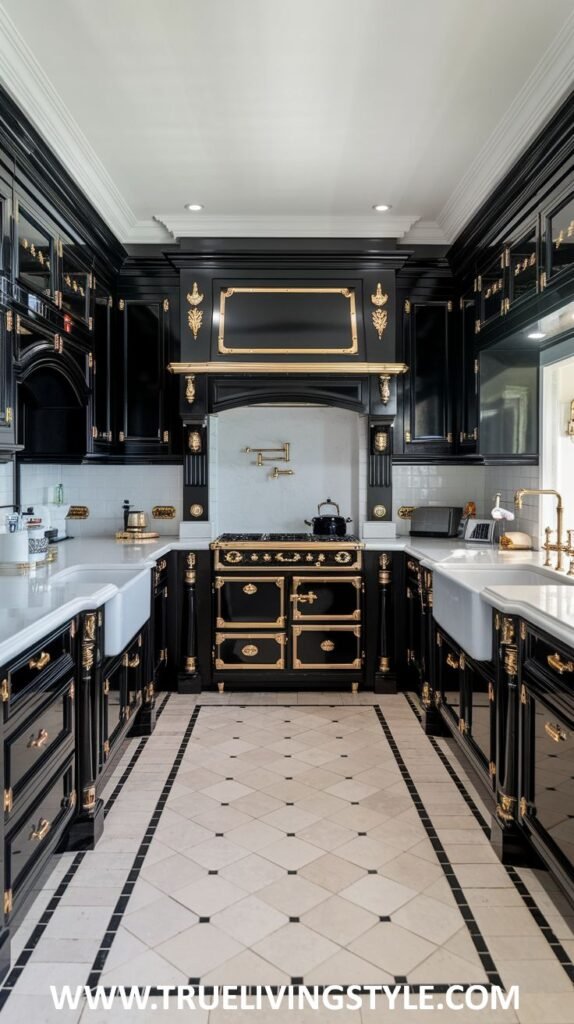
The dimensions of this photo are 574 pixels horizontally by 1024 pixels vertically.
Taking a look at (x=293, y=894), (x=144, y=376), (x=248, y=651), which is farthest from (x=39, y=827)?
(x=144, y=376)

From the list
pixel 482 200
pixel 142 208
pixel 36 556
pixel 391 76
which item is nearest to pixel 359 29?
pixel 391 76

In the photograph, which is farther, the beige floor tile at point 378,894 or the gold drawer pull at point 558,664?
the beige floor tile at point 378,894

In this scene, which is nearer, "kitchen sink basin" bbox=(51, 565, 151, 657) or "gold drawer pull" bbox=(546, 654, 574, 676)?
"gold drawer pull" bbox=(546, 654, 574, 676)

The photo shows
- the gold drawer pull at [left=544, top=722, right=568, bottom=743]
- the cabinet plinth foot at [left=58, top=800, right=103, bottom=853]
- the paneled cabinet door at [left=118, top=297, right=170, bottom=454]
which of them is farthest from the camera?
the paneled cabinet door at [left=118, top=297, right=170, bottom=454]

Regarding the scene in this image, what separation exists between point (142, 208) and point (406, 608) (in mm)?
2786

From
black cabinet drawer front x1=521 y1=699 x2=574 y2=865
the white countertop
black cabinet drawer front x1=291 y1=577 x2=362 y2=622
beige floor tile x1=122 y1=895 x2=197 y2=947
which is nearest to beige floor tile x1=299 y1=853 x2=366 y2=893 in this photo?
beige floor tile x1=122 y1=895 x2=197 y2=947

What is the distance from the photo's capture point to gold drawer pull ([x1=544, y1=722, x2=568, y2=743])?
1973 millimetres

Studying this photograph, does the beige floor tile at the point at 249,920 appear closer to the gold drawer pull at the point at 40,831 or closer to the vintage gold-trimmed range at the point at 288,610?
the gold drawer pull at the point at 40,831

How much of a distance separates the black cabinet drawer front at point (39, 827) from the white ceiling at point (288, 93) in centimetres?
245

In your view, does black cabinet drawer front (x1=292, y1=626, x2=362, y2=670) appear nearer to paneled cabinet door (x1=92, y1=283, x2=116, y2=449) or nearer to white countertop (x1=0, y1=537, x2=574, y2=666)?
white countertop (x1=0, y1=537, x2=574, y2=666)

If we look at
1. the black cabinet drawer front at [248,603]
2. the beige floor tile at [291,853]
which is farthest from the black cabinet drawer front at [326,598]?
the beige floor tile at [291,853]

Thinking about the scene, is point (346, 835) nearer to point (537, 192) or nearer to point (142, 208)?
point (537, 192)

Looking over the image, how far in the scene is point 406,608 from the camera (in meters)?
4.38

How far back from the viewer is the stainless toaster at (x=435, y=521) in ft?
14.9
